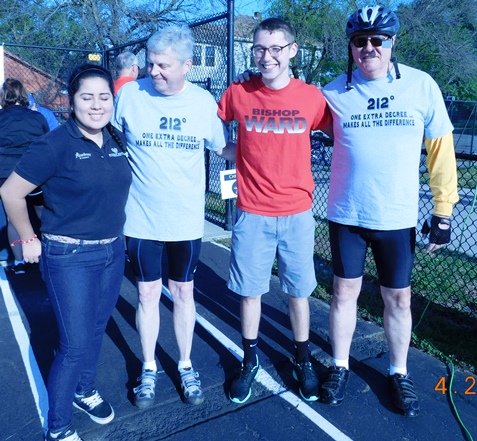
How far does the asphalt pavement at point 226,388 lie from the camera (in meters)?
2.80

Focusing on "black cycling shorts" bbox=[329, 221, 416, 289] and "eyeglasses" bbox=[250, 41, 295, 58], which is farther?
"black cycling shorts" bbox=[329, 221, 416, 289]

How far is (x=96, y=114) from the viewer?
2.36 metres

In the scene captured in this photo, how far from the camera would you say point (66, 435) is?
8.45ft

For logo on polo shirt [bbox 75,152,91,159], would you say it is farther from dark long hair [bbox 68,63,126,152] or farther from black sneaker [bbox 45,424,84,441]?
black sneaker [bbox 45,424,84,441]

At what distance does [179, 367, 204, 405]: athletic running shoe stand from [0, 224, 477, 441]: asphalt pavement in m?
0.05

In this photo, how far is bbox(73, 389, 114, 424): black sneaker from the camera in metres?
2.84

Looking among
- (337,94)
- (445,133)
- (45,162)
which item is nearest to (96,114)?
(45,162)

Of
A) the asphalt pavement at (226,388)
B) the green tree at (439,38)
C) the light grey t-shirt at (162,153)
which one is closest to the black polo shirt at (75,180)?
the light grey t-shirt at (162,153)

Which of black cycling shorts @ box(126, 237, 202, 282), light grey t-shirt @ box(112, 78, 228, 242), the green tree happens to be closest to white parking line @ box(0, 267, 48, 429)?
black cycling shorts @ box(126, 237, 202, 282)

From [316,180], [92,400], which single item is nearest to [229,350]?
[92,400]

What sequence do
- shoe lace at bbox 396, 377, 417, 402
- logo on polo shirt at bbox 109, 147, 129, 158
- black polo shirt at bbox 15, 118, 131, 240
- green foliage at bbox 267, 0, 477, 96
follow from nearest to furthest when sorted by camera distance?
1. black polo shirt at bbox 15, 118, 131, 240
2. logo on polo shirt at bbox 109, 147, 129, 158
3. shoe lace at bbox 396, 377, 417, 402
4. green foliage at bbox 267, 0, 477, 96

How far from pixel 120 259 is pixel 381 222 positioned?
148 centimetres

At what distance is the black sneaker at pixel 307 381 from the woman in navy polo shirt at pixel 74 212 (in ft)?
4.45

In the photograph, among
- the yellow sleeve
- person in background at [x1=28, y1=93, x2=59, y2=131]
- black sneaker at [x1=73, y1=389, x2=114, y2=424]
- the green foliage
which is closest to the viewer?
the yellow sleeve
